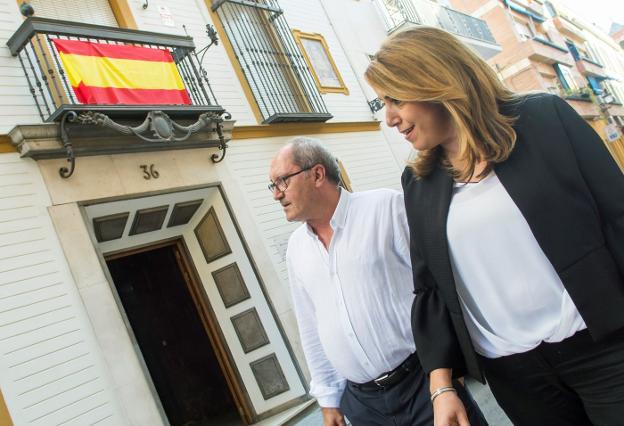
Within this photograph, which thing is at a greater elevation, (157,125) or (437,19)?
(437,19)

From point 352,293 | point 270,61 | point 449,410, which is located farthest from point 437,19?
point 449,410

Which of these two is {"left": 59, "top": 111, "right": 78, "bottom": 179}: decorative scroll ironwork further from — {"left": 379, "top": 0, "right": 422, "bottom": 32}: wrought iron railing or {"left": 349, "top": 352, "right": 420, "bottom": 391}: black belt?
{"left": 379, "top": 0, "right": 422, "bottom": 32}: wrought iron railing

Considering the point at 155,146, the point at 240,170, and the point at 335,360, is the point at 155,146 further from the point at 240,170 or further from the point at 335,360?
the point at 335,360

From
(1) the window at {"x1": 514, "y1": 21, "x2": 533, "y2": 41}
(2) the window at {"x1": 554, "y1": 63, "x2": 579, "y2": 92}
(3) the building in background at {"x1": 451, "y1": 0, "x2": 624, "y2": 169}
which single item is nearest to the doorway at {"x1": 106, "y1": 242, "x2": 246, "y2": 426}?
(3) the building in background at {"x1": 451, "y1": 0, "x2": 624, "y2": 169}

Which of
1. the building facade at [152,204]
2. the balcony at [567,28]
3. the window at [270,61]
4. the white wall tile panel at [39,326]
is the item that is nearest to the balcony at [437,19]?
the window at [270,61]

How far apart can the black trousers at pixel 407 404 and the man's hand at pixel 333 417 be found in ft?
0.60

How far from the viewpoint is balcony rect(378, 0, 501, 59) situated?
1504cm

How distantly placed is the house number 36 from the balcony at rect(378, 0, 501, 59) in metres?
6.86

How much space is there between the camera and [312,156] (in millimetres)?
2664

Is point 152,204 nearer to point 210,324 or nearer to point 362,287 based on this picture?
point 210,324

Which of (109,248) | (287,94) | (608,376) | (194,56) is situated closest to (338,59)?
(287,94)

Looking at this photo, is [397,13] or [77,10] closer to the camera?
[77,10]

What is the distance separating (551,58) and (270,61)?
24595 mm

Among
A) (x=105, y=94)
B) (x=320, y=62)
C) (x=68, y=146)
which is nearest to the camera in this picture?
(x=68, y=146)
